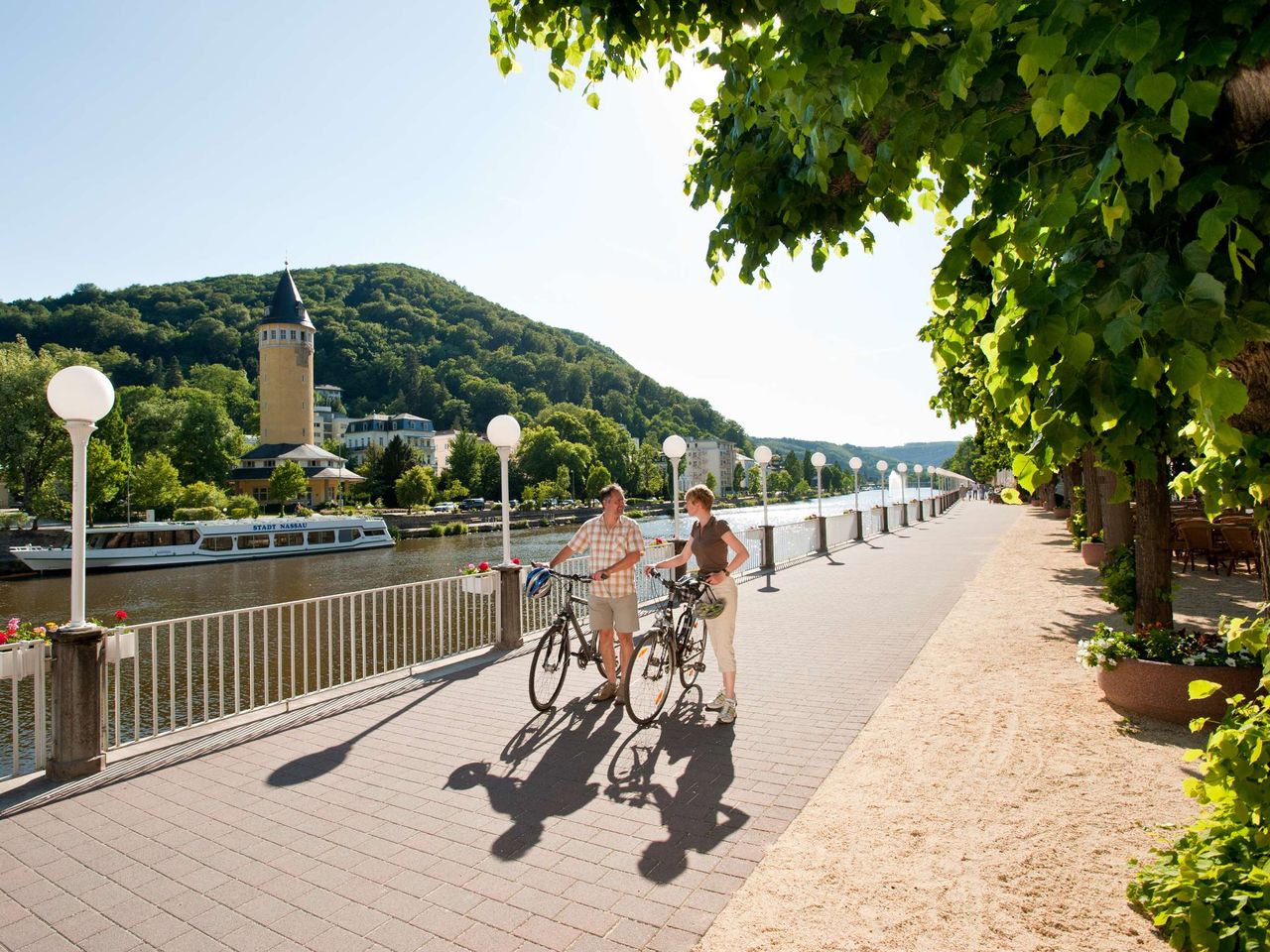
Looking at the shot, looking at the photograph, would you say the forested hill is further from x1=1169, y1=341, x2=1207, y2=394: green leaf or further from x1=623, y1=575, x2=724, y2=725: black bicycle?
x1=1169, y1=341, x2=1207, y2=394: green leaf

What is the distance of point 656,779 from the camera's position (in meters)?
4.73

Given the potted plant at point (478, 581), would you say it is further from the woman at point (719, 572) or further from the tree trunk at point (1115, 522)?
the tree trunk at point (1115, 522)

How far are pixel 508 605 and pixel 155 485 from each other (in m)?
63.6

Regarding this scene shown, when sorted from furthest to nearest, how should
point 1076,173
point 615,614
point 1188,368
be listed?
point 615,614 < point 1076,173 < point 1188,368

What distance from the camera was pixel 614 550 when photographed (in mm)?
6207

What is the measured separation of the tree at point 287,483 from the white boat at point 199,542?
2369 cm

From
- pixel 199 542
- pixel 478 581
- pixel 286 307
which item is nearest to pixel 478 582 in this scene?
pixel 478 581

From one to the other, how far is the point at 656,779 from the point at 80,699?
3927mm

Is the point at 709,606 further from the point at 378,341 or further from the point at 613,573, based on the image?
the point at 378,341

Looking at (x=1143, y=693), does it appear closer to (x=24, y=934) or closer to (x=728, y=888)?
(x=728, y=888)

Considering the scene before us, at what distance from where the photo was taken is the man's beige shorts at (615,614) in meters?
6.25

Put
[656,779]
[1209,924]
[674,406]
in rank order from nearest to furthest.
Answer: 1. [1209,924]
2. [656,779]
3. [674,406]

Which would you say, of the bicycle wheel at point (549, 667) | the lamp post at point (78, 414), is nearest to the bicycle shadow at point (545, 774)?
the bicycle wheel at point (549, 667)

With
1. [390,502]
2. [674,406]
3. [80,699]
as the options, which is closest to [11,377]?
[390,502]
